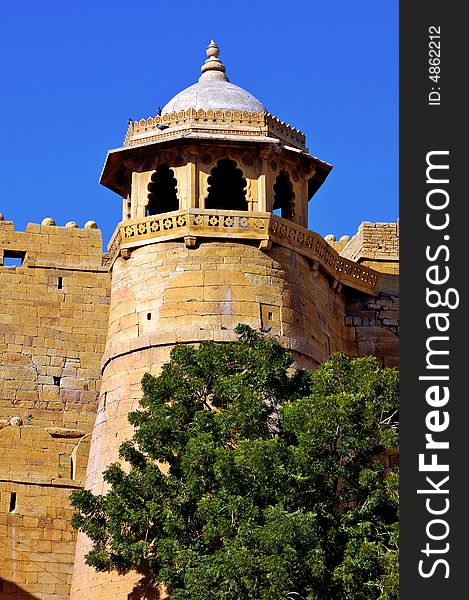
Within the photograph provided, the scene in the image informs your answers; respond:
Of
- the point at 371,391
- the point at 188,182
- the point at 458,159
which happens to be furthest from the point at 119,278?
the point at 458,159

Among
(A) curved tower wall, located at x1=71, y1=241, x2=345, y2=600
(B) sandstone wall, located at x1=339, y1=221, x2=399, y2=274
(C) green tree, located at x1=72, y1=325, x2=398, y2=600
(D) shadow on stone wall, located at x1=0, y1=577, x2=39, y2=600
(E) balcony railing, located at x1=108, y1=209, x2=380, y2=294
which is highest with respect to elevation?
(B) sandstone wall, located at x1=339, y1=221, x2=399, y2=274

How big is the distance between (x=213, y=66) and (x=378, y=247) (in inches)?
160

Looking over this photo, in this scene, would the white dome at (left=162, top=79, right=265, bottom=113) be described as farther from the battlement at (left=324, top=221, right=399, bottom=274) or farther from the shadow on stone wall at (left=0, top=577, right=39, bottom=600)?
the shadow on stone wall at (left=0, top=577, right=39, bottom=600)

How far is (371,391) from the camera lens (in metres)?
23.4

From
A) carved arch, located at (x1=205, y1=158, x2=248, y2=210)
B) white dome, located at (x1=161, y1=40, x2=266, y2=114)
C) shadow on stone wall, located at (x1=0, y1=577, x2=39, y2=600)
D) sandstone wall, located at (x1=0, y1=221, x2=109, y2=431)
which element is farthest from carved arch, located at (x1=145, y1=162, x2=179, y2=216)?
shadow on stone wall, located at (x1=0, y1=577, x2=39, y2=600)

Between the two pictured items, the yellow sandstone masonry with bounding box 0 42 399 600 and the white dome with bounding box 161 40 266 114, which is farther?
the white dome with bounding box 161 40 266 114

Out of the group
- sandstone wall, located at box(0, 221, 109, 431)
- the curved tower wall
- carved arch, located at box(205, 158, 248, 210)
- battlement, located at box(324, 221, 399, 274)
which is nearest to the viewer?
the curved tower wall

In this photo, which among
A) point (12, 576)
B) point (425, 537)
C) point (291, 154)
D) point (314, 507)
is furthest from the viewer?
point (291, 154)

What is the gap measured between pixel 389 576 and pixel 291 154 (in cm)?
866

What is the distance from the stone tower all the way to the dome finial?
28 centimetres

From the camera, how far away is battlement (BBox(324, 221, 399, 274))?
100 feet

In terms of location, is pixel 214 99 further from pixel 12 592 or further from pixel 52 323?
pixel 12 592

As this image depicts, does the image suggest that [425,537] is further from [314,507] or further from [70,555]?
[70,555]

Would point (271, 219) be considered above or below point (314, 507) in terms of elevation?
above
